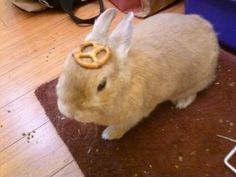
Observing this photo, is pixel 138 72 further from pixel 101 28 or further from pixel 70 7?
pixel 70 7

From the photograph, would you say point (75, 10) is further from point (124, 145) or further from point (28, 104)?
point (124, 145)

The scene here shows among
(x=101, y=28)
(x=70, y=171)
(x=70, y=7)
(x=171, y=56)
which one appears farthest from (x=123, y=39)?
(x=70, y=7)

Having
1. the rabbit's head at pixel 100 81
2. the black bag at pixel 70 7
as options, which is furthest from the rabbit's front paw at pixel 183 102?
the black bag at pixel 70 7

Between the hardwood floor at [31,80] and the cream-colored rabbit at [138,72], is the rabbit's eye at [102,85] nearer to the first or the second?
the cream-colored rabbit at [138,72]

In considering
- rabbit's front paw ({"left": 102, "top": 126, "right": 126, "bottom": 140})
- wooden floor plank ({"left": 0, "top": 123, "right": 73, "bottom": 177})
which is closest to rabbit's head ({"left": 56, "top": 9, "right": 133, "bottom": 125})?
rabbit's front paw ({"left": 102, "top": 126, "right": 126, "bottom": 140})

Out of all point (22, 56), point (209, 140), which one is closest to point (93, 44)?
point (209, 140)

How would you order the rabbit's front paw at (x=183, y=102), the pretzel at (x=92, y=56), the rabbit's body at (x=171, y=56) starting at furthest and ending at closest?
the rabbit's front paw at (x=183, y=102) < the rabbit's body at (x=171, y=56) < the pretzel at (x=92, y=56)
